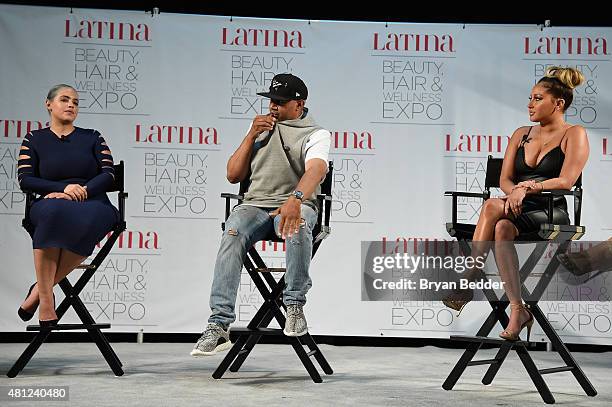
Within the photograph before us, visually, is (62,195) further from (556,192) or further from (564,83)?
(564,83)

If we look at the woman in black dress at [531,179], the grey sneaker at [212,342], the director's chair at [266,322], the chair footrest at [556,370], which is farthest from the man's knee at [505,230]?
the grey sneaker at [212,342]

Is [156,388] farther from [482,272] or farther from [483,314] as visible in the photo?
[483,314]

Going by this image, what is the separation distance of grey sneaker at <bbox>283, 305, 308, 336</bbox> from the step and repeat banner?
201 cm

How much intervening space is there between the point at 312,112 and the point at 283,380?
233cm

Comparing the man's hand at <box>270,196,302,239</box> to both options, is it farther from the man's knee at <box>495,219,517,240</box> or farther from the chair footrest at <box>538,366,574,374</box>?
the chair footrest at <box>538,366,574,374</box>

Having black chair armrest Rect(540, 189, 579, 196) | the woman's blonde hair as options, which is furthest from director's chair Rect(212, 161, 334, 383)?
the woman's blonde hair

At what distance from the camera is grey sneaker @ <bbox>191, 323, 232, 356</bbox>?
3434 mm

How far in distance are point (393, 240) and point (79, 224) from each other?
2.43 meters

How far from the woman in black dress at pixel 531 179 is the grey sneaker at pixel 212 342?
Result: 37.4 inches

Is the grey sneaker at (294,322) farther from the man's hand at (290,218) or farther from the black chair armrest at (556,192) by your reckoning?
the black chair armrest at (556,192)

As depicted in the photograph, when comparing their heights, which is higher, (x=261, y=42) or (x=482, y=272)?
(x=261, y=42)

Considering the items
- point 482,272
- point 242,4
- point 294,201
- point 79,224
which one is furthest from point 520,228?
point 242,4

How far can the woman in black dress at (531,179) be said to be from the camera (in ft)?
11.8

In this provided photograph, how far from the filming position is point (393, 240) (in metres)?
5.71
